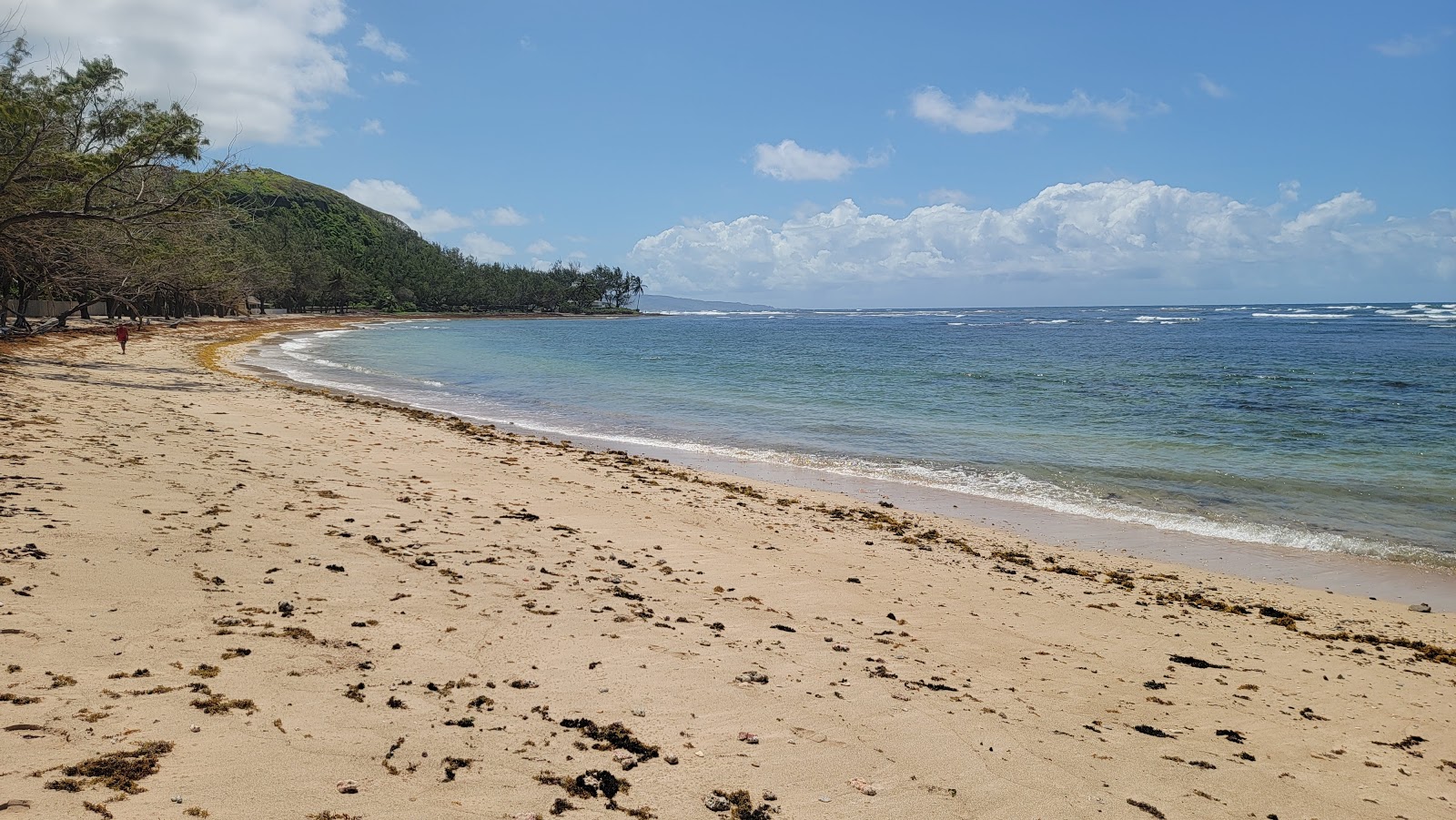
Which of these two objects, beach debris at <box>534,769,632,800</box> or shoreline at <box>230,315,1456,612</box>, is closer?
beach debris at <box>534,769,632,800</box>

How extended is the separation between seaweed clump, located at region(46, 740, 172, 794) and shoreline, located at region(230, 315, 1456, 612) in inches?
360

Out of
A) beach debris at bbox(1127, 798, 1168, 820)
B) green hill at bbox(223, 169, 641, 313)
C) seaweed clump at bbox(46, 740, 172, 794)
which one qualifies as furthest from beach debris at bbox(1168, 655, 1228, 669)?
green hill at bbox(223, 169, 641, 313)

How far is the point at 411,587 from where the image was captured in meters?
5.29

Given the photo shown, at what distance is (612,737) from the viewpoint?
3479 millimetres

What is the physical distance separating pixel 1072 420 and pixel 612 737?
19634mm

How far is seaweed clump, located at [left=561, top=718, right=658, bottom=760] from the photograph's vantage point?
3387mm

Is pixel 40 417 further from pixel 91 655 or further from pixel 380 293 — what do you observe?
pixel 380 293

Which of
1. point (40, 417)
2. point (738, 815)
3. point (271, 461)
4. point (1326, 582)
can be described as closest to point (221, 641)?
point (738, 815)

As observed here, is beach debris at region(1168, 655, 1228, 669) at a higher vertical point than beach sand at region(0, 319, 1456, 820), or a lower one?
lower

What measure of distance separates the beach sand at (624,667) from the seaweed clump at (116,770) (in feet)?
0.04

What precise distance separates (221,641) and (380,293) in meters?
136

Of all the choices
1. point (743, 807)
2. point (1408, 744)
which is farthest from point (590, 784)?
point (1408, 744)

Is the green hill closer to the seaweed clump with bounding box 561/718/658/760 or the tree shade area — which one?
the tree shade area

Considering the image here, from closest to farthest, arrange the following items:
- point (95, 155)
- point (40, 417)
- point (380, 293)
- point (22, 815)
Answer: point (22, 815) → point (40, 417) → point (95, 155) → point (380, 293)
